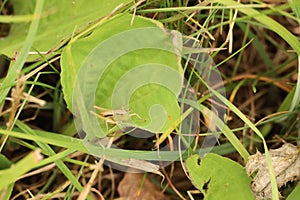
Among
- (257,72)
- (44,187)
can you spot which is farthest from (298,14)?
(44,187)

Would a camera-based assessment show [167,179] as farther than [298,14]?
Yes

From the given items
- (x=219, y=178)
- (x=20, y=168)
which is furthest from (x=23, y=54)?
(x=219, y=178)

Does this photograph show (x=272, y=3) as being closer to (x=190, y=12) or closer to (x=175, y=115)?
(x=190, y=12)

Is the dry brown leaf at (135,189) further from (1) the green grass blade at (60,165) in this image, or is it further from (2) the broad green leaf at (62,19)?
Answer: (2) the broad green leaf at (62,19)

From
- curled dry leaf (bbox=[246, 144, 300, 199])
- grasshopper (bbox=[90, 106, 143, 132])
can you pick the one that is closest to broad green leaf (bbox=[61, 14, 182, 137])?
grasshopper (bbox=[90, 106, 143, 132])

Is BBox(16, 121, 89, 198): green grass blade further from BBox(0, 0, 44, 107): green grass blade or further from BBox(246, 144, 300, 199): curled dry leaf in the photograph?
BBox(246, 144, 300, 199): curled dry leaf
